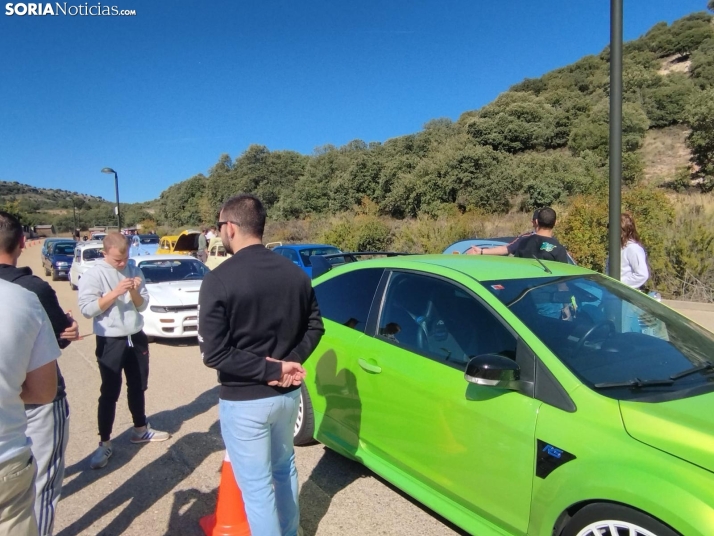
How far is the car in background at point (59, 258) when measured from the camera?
21.0 m

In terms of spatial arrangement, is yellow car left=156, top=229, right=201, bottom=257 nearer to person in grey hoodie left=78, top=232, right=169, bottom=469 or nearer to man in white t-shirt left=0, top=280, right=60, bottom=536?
person in grey hoodie left=78, top=232, right=169, bottom=469

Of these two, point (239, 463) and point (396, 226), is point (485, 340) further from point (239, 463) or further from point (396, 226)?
point (396, 226)

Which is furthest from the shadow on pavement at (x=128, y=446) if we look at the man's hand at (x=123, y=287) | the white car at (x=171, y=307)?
the white car at (x=171, y=307)

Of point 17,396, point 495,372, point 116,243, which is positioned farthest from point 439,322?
point 116,243

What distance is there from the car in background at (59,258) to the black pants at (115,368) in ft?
64.3

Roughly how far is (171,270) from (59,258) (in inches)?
581

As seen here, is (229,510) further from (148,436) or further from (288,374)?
(148,436)

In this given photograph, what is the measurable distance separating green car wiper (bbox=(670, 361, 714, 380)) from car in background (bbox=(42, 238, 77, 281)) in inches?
902

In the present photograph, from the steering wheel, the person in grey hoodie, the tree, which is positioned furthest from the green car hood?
the tree

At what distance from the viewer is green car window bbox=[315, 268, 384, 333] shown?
3561mm

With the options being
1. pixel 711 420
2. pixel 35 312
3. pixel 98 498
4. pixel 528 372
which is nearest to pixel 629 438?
pixel 711 420

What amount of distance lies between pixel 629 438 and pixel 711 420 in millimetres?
323

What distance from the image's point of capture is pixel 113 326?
12.9ft

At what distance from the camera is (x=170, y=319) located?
8.24 meters
